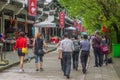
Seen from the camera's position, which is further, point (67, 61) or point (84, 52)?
point (84, 52)

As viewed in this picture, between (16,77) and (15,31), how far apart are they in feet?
77.5

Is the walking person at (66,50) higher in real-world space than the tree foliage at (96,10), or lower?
lower

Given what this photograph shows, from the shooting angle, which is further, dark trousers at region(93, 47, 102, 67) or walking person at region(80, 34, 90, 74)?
dark trousers at region(93, 47, 102, 67)

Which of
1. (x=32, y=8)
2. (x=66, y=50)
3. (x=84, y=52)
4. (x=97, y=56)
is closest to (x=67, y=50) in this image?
(x=66, y=50)

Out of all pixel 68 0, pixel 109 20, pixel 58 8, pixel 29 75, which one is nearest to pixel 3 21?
pixel 68 0

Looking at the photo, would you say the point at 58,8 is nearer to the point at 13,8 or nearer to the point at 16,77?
the point at 13,8

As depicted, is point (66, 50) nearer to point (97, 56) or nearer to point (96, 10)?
point (97, 56)

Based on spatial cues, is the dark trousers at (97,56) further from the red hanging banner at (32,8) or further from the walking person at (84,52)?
the red hanging banner at (32,8)

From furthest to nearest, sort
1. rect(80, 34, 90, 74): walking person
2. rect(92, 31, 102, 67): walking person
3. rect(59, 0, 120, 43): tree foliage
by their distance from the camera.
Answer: rect(59, 0, 120, 43): tree foliage < rect(92, 31, 102, 67): walking person < rect(80, 34, 90, 74): walking person

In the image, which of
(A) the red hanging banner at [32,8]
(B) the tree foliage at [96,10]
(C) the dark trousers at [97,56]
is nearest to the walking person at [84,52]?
(C) the dark trousers at [97,56]

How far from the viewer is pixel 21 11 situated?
146ft

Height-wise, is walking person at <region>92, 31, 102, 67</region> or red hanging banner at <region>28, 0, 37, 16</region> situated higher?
red hanging banner at <region>28, 0, 37, 16</region>

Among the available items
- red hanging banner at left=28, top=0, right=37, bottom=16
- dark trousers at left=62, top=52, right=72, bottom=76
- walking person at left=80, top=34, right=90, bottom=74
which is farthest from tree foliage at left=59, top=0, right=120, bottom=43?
dark trousers at left=62, top=52, right=72, bottom=76

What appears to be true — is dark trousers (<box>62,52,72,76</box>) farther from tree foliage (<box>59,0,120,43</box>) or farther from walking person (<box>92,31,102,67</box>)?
tree foliage (<box>59,0,120,43</box>)
